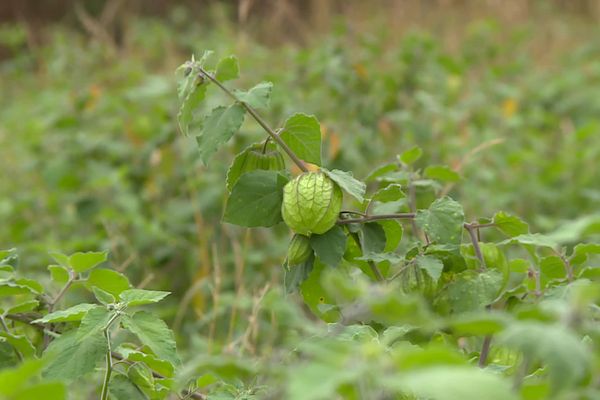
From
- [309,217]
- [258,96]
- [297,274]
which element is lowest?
[297,274]

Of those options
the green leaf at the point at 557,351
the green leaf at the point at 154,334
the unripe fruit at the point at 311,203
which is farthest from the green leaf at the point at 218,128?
the green leaf at the point at 557,351

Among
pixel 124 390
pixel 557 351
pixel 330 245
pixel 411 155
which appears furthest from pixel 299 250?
pixel 557 351

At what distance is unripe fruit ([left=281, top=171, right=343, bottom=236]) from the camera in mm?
1053

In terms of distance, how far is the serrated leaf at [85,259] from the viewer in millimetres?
1126

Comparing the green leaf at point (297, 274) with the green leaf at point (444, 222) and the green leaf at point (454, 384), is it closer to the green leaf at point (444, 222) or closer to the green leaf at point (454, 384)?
the green leaf at point (444, 222)

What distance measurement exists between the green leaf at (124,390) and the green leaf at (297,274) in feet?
0.74

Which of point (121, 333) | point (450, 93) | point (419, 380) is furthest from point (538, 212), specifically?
point (419, 380)

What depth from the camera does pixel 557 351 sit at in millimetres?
564

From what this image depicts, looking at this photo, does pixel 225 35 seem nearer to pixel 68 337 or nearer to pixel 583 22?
pixel 583 22

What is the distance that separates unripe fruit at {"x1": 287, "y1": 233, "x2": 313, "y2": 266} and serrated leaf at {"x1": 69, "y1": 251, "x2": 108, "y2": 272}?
9.2 inches

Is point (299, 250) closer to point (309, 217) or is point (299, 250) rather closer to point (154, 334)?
point (309, 217)

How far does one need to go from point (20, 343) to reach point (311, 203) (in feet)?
1.31

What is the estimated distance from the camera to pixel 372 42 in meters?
4.56

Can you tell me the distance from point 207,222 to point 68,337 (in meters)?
2.10
